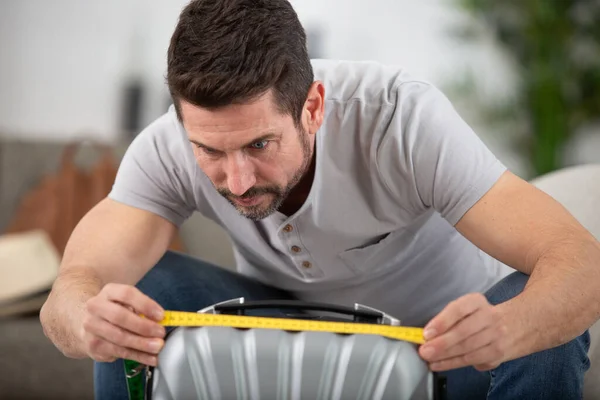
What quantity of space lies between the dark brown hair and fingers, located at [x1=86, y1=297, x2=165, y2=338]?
323 millimetres

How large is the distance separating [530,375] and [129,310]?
2.06 feet

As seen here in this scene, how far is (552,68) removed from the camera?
361 centimetres

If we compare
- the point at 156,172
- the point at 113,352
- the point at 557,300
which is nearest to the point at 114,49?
the point at 156,172

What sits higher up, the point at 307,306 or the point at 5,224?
the point at 307,306

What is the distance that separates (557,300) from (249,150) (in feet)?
1.59

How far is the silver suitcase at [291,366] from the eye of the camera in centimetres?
99

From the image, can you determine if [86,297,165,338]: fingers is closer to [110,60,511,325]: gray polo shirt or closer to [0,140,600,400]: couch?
[110,60,511,325]: gray polo shirt

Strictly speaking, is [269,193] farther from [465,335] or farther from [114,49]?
[114,49]

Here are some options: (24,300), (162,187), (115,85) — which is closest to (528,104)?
(115,85)

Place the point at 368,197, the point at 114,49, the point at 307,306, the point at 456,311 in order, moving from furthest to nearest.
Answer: the point at 114,49 → the point at 368,197 → the point at 307,306 → the point at 456,311

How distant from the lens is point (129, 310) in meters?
1.00

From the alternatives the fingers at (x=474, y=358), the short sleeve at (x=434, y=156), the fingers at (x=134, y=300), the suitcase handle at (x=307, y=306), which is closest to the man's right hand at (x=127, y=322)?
the fingers at (x=134, y=300)

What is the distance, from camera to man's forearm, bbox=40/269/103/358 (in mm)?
1149

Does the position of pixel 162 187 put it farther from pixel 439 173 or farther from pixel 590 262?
pixel 590 262
